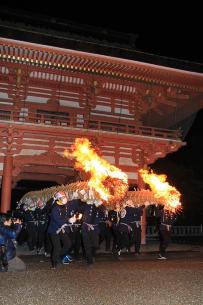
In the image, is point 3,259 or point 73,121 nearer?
point 3,259

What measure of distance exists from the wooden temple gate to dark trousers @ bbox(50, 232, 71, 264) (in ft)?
20.5

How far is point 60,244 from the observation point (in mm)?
9461

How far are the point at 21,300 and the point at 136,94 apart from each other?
1319 centimetres

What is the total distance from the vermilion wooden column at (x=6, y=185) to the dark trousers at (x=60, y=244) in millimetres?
6093

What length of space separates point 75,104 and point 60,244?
8.90 metres

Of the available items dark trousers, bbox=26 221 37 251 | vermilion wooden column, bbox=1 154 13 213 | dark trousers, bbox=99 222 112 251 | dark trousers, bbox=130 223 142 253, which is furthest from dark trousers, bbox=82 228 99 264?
vermilion wooden column, bbox=1 154 13 213

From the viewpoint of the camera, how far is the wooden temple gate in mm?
14898

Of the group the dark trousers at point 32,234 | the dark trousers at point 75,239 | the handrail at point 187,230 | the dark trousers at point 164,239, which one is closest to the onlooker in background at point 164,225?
the dark trousers at point 164,239

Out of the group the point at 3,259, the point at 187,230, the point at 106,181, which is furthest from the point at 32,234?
the point at 187,230

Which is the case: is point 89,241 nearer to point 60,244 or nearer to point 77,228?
point 60,244

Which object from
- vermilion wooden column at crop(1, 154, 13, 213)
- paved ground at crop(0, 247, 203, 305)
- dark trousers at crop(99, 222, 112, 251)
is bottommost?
paved ground at crop(0, 247, 203, 305)

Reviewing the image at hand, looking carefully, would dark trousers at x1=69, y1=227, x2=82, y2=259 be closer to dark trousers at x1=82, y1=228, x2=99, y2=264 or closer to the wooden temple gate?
dark trousers at x1=82, y1=228, x2=99, y2=264

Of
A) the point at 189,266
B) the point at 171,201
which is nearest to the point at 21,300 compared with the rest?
the point at 189,266

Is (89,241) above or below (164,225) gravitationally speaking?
below
